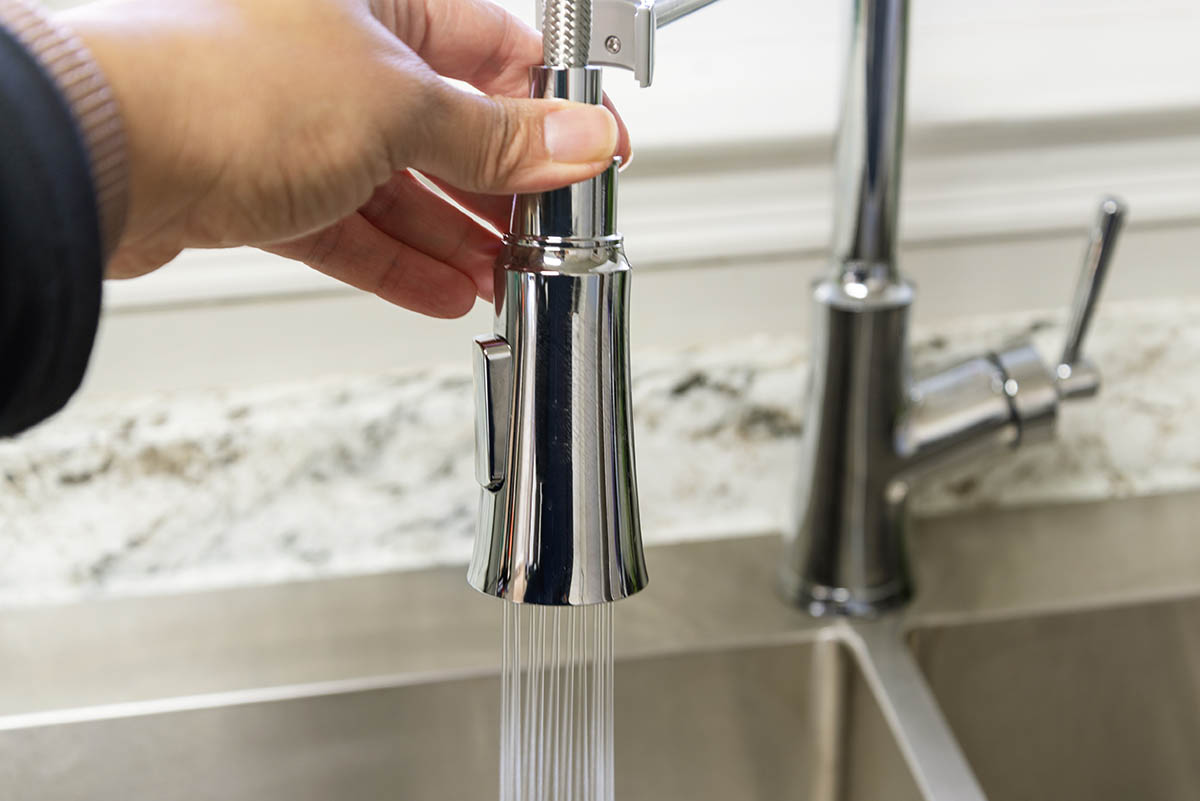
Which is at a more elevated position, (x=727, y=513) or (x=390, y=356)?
(x=390, y=356)

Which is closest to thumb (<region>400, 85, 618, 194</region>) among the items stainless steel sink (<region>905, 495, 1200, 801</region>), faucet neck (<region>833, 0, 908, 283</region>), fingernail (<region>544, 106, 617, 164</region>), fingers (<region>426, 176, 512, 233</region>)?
fingernail (<region>544, 106, 617, 164</region>)

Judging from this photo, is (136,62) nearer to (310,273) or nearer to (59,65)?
(59,65)

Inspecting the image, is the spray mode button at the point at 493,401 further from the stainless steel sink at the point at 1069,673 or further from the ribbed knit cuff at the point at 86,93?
the stainless steel sink at the point at 1069,673

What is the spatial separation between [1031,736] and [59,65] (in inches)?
22.7

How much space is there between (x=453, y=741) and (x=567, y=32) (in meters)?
0.38

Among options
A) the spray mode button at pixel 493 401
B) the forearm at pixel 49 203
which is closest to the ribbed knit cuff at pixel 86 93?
the forearm at pixel 49 203

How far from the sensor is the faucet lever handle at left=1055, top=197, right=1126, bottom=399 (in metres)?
0.55

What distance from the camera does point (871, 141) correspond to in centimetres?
54

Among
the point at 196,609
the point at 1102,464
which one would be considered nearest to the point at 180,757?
the point at 196,609

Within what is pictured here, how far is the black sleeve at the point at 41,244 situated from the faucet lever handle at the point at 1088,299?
18.3 inches

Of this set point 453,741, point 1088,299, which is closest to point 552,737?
point 453,741

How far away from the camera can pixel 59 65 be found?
281 millimetres

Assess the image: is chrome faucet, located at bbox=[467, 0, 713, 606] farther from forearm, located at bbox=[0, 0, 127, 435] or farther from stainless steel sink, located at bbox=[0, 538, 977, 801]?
stainless steel sink, located at bbox=[0, 538, 977, 801]

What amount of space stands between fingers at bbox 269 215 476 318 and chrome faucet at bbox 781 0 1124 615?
0.20 metres
